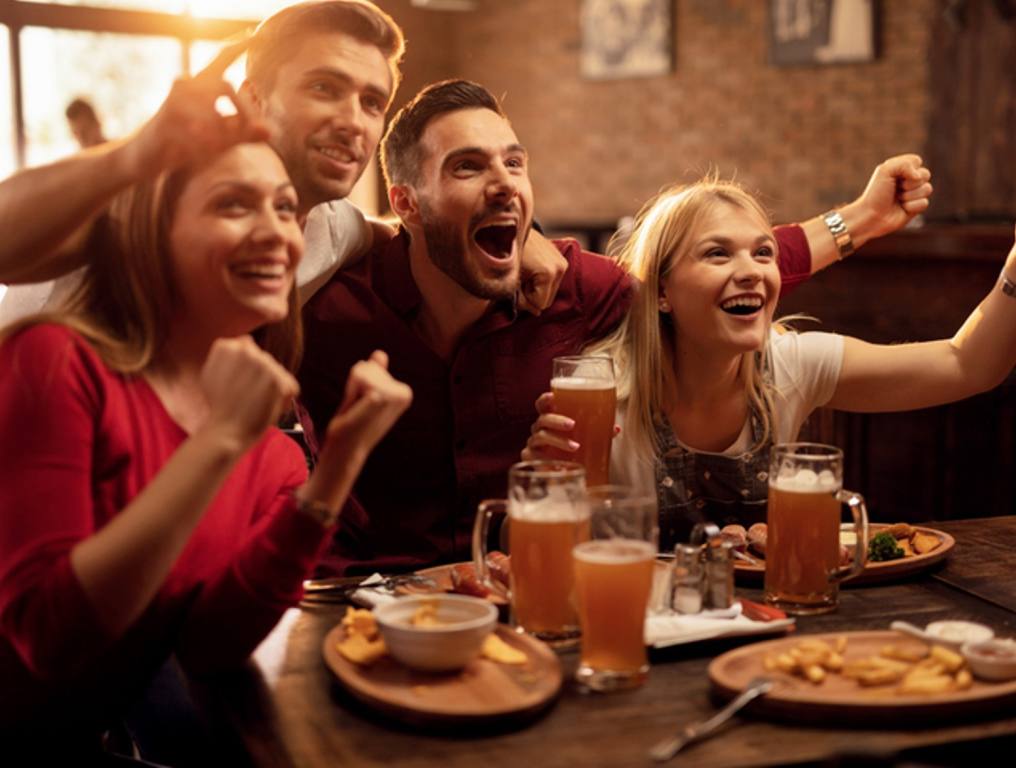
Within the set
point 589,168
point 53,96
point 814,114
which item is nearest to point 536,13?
point 589,168

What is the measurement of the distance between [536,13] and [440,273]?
756 cm

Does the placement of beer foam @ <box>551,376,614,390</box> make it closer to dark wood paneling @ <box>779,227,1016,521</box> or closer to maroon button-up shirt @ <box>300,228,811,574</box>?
maroon button-up shirt @ <box>300,228,811,574</box>

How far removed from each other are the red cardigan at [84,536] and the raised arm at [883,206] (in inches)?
56.9

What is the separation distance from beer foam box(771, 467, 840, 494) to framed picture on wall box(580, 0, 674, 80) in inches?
282

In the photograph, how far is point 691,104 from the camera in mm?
8336

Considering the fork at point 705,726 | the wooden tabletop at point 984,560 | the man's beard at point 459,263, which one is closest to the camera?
the fork at point 705,726

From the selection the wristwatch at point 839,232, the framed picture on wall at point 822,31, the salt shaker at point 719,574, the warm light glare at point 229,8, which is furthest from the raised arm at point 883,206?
the warm light glare at point 229,8

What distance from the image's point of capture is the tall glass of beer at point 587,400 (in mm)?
1882

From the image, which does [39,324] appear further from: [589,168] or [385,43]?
[589,168]

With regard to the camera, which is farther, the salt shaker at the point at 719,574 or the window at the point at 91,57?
the window at the point at 91,57

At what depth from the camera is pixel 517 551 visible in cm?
154

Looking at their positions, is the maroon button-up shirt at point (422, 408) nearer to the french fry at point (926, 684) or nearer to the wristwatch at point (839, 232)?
the wristwatch at point (839, 232)

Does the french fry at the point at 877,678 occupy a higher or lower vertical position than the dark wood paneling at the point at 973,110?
lower

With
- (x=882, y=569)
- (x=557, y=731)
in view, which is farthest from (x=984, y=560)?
(x=557, y=731)
